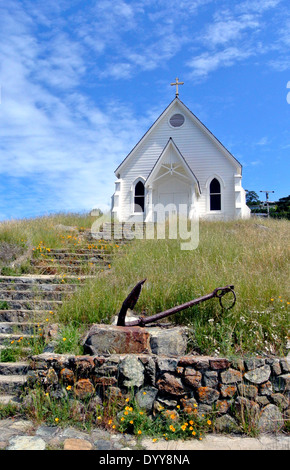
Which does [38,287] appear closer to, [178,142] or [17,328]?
[17,328]

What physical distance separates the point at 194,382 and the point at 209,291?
176cm

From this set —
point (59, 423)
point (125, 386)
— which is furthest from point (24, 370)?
point (125, 386)

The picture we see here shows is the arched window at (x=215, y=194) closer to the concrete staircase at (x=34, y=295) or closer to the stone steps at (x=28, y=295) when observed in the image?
the concrete staircase at (x=34, y=295)

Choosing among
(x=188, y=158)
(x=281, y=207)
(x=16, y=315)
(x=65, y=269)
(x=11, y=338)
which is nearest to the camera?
(x=11, y=338)

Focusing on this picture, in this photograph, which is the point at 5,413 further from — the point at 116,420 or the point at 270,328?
the point at 270,328

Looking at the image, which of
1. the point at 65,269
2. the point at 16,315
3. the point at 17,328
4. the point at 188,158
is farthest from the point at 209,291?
the point at 188,158

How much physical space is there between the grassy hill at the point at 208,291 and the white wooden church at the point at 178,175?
32.7 feet

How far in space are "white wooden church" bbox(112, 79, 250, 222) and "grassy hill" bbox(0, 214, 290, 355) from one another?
9.97 metres

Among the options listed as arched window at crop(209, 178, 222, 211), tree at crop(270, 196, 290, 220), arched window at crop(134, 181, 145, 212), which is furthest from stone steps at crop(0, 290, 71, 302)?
tree at crop(270, 196, 290, 220)

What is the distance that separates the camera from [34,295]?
24.0 ft

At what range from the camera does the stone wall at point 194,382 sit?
12.8 feet

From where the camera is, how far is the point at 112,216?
65.5 ft

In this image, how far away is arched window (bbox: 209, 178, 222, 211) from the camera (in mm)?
20109

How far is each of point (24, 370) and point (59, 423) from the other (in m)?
1.40
